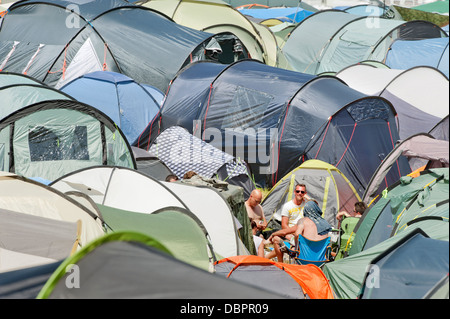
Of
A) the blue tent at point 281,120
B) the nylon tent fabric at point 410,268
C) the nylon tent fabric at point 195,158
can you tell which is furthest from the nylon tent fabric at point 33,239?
the blue tent at point 281,120

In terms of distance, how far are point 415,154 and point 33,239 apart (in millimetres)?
5783

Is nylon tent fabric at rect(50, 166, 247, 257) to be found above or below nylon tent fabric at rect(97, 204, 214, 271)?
below

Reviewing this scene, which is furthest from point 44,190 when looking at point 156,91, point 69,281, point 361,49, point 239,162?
point 361,49

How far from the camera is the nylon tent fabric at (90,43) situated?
44.2 ft

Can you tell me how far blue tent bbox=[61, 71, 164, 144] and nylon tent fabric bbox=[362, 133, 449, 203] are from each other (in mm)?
4323

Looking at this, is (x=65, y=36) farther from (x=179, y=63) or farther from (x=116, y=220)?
(x=116, y=220)

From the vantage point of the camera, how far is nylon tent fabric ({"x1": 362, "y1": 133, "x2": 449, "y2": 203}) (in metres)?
8.70

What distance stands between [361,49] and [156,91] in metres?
7.59

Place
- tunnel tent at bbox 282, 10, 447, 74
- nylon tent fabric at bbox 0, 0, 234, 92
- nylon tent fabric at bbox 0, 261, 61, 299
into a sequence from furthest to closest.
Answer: tunnel tent at bbox 282, 10, 447, 74
nylon tent fabric at bbox 0, 0, 234, 92
nylon tent fabric at bbox 0, 261, 61, 299

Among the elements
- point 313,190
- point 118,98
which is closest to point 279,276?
point 313,190

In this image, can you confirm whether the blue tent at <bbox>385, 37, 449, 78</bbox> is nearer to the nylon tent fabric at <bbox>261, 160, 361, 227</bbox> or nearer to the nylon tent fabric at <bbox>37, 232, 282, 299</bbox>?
the nylon tent fabric at <bbox>261, 160, 361, 227</bbox>

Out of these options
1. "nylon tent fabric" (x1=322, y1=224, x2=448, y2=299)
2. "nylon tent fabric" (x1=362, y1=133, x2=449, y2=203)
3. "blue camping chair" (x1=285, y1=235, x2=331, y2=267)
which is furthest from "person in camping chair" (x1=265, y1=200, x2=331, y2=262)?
"nylon tent fabric" (x1=322, y1=224, x2=448, y2=299)

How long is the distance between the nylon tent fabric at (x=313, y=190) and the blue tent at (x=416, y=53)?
812 cm

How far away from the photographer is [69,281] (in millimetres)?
2881
